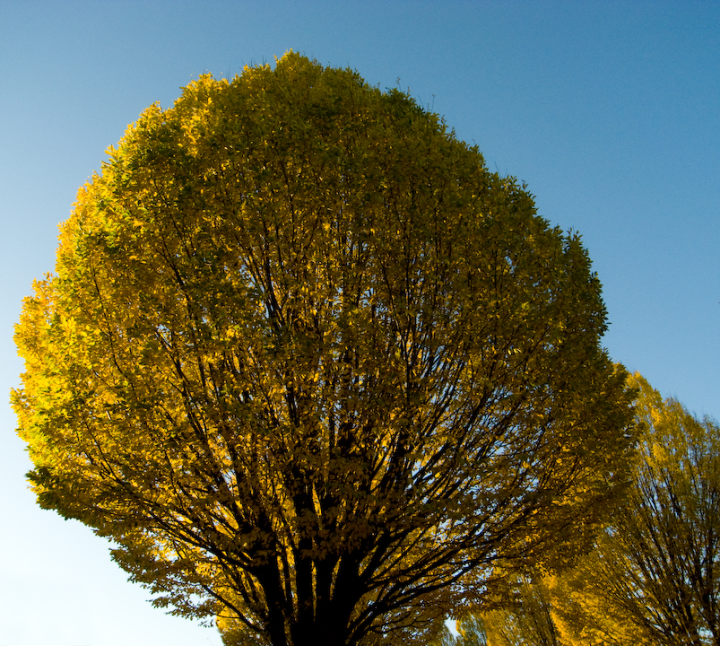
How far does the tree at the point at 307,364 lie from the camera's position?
5.90m

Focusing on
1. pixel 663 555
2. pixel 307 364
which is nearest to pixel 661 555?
pixel 663 555

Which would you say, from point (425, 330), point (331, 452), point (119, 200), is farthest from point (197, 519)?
point (119, 200)

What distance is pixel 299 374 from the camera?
5.91 meters

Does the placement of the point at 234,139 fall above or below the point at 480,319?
above

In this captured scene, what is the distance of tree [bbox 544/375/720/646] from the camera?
1177 centimetres

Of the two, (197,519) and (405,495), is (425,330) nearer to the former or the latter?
(405,495)

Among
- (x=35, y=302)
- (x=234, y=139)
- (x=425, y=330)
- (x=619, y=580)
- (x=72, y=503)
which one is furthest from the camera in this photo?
(x=619, y=580)

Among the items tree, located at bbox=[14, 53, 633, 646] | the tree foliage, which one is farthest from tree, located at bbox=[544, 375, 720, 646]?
tree, located at bbox=[14, 53, 633, 646]

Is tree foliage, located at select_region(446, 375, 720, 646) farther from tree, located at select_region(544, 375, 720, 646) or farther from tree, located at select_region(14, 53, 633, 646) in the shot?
tree, located at select_region(14, 53, 633, 646)

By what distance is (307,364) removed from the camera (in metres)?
5.86

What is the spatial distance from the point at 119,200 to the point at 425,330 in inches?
203

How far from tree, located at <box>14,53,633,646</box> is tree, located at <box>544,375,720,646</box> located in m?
6.95

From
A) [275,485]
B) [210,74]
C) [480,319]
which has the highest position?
[210,74]

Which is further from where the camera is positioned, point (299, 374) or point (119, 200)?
point (119, 200)
